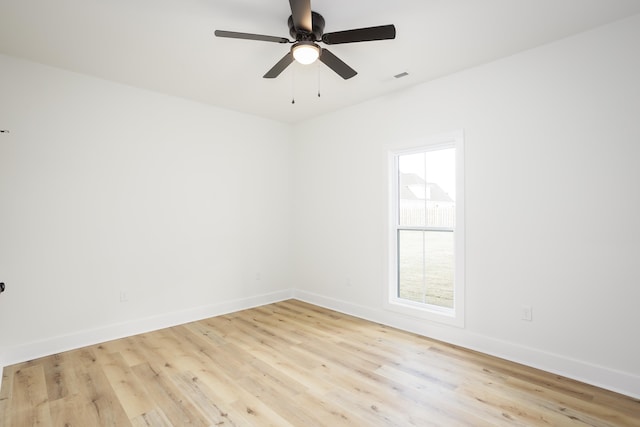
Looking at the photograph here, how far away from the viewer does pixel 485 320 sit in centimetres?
314

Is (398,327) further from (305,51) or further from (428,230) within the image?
(305,51)

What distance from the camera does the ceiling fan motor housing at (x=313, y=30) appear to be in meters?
2.25

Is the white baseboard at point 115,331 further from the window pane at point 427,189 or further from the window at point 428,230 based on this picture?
the window pane at point 427,189

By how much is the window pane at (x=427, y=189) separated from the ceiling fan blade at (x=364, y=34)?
175 cm

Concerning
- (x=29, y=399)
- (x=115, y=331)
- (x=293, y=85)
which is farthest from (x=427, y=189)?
(x=29, y=399)

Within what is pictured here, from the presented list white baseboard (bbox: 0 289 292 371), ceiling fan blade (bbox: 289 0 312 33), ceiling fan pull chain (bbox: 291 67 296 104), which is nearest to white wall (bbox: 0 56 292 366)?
white baseboard (bbox: 0 289 292 371)

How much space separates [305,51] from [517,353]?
310 centimetres

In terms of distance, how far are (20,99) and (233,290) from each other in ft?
10.1

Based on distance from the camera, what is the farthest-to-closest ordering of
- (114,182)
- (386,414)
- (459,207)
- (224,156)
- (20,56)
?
(224,156) → (114,182) → (459,207) → (20,56) → (386,414)

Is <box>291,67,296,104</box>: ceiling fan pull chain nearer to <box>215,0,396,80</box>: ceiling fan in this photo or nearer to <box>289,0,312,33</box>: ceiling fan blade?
<box>215,0,396,80</box>: ceiling fan

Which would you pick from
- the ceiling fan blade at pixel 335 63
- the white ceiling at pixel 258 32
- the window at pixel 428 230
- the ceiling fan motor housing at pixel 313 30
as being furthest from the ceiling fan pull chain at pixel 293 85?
the window at pixel 428 230

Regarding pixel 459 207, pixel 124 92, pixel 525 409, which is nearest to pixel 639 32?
pixel 459 207

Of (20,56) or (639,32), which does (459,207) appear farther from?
(20,56)

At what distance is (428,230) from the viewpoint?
3715 millimetres
